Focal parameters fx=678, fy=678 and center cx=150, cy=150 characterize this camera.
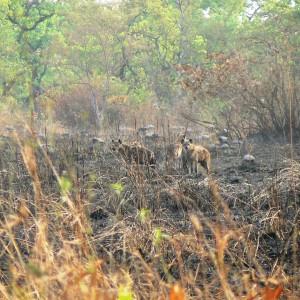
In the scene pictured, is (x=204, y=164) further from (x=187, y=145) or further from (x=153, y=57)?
(x=153, y=57)

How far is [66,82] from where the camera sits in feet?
89.6

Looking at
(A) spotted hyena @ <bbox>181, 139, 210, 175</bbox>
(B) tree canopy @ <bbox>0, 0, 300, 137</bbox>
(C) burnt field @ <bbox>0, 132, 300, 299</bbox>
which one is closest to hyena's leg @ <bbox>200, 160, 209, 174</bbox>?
(A) spotted hyena @ <bbox>181, 139, 210, 175</bbox>

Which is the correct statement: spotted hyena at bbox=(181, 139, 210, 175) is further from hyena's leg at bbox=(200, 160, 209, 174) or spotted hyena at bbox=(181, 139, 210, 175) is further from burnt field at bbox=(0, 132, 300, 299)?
burnt field at bbox=(0, 132, 300, 299)

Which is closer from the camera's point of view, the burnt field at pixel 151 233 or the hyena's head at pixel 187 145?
the burnt field at pixel 151 233

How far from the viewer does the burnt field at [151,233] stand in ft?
9.87

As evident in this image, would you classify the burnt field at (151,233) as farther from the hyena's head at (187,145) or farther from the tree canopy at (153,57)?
the tree canopy at (153,57)

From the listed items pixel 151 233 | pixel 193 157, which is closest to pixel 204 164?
pixel 193 157

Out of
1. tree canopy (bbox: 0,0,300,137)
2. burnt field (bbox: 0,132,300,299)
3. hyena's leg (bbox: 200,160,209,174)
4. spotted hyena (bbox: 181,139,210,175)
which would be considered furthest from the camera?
tree canopy (bbox: 0,0,300,137)

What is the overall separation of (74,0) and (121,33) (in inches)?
248

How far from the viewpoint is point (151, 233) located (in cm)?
484

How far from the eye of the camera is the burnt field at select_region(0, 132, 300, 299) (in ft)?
9.87

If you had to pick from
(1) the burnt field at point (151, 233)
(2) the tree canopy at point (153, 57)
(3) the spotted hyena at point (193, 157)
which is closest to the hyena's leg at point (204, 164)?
(3) the spotted hyena at point (193, 157)

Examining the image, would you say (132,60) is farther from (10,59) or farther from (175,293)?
(175,293)

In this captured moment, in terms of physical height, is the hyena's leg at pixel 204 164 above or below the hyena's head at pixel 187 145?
below
